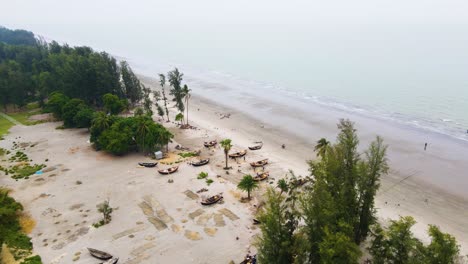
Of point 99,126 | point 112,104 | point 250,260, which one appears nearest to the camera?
point 250,260

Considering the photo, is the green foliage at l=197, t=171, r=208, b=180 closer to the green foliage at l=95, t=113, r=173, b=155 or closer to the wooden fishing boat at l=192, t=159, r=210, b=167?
the wooden fishing boat at l=192, t=159, r=210, b=167

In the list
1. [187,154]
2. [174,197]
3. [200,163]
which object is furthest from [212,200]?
[187,154]

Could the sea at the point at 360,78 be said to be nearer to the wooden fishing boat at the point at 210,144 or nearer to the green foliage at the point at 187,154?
the wooden fishing boat at the point at 210,144

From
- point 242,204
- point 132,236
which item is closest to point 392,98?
point 242,204

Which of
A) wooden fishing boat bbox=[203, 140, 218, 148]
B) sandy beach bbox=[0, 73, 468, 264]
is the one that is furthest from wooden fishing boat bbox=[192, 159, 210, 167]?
wooden fishing boat bbox=[203, 140, 218, 148]

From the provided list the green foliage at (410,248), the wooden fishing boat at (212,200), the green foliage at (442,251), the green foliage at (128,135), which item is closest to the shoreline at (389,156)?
the wooden fishing boat at (212,200)

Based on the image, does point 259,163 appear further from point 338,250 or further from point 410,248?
point 410,248

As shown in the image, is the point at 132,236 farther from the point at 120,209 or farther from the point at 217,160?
the point at 217,160
